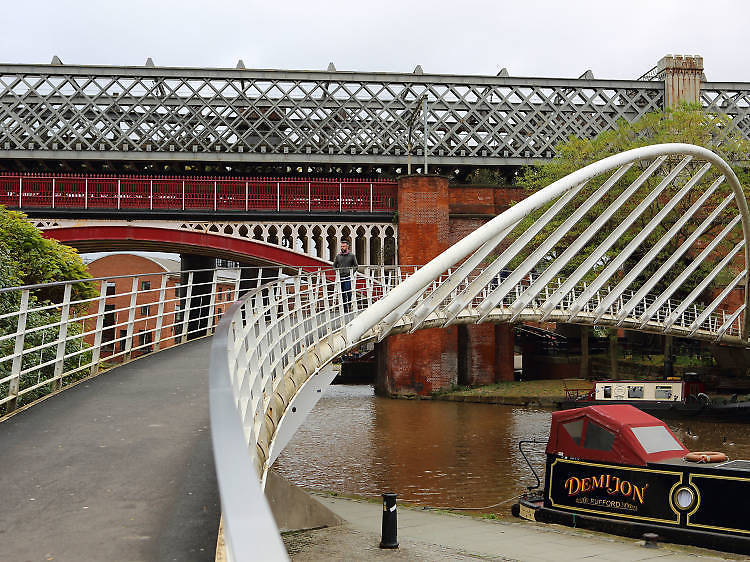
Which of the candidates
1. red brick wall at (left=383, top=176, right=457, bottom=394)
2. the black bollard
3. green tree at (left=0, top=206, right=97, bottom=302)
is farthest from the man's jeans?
red brick wall at (left=383, top=176, right=457, bottom=394)

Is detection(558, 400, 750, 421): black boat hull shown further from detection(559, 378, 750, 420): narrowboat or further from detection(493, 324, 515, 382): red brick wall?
detection(493, 324, 515, 382): red brick wall

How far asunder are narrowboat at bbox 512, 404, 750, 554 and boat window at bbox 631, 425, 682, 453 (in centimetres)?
2

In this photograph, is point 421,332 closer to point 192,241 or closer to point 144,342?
point 192,241

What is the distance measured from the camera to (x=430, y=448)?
87.4ft

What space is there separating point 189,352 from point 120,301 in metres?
51.5

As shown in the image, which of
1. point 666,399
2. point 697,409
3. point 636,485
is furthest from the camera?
point 666,399

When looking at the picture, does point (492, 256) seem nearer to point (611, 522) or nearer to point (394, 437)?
point (394, 437)

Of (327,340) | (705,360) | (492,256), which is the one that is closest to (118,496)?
(327,340)

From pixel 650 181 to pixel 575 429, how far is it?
22.8m

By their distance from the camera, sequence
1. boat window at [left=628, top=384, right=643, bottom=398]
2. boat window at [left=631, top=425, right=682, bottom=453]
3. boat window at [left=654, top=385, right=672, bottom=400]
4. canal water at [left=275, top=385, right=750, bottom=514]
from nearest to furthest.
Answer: boat window at [left=631, top=425, right=682, bottom=453] → canal water at [left=275, top=385, right=750, bottom=514] → boat window at [left=654, top=385, right=672, bottom=400] → boat window at [left=628, top=384, right=643, bottom=398]

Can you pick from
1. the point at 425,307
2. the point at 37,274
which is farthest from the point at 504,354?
the point at 37,274

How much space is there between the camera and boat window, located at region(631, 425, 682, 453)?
17.0 meters

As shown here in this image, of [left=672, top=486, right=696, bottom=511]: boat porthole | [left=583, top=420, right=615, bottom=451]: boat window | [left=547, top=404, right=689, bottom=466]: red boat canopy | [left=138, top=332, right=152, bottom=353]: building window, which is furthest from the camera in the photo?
[left=583, top=420, right=615, bottom=451]: boat window

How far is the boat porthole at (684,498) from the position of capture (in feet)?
50.9
